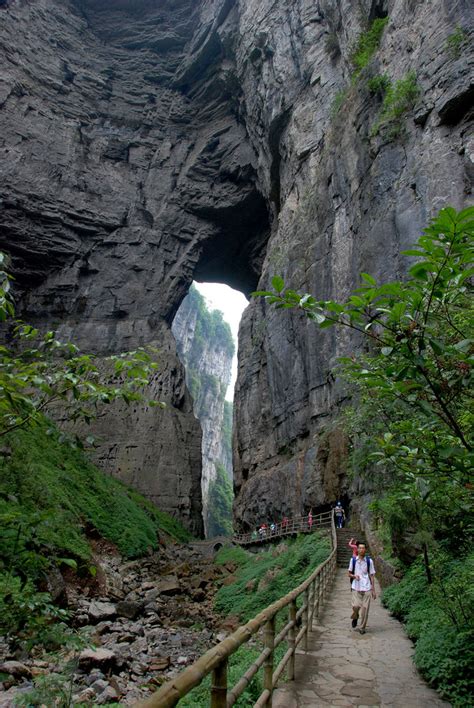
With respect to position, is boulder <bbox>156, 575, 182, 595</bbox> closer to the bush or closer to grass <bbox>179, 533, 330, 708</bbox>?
grass <bbox>179, 533, 330, 708</bbox>

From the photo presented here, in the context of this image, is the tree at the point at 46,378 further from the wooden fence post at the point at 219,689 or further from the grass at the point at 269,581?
the grass at the point at 269,581

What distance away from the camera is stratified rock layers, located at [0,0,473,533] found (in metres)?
17.8

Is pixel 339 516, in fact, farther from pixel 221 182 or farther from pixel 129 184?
pixel 129 184

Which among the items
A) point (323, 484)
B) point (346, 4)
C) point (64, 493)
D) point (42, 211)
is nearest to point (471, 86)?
point (346, 4)

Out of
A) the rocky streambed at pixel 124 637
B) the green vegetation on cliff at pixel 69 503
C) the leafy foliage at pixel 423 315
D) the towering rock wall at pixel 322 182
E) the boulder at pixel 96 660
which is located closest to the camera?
the leafy foliage at pixel 423 315

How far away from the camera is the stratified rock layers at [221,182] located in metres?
17.8

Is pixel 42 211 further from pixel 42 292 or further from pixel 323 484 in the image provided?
pixel 323 484

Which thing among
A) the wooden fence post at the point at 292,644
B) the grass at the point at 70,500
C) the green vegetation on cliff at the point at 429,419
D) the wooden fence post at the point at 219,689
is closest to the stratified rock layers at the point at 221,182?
the grass at the point at 70,500

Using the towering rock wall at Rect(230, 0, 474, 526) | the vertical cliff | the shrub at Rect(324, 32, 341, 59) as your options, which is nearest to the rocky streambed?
the towering rock wall at Rect(230, 0, 474, 526)

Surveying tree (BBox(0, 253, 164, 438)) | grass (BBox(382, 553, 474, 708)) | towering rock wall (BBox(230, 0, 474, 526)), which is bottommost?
grass (BBox(382, 553, 474, 708))

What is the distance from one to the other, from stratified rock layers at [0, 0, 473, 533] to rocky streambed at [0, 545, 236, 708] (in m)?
7.99

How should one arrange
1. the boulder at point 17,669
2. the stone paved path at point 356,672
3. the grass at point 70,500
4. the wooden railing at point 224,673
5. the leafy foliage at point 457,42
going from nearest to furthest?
1. the wooden railing at point 224,673
2. the stone paved path at point 356,672
3. the boulder at point 17,669
4. the grass at point 70,500
5. the leafy foliage at point 457,42

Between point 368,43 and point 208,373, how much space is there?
243 ft

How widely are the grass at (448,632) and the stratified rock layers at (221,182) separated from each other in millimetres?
11705
